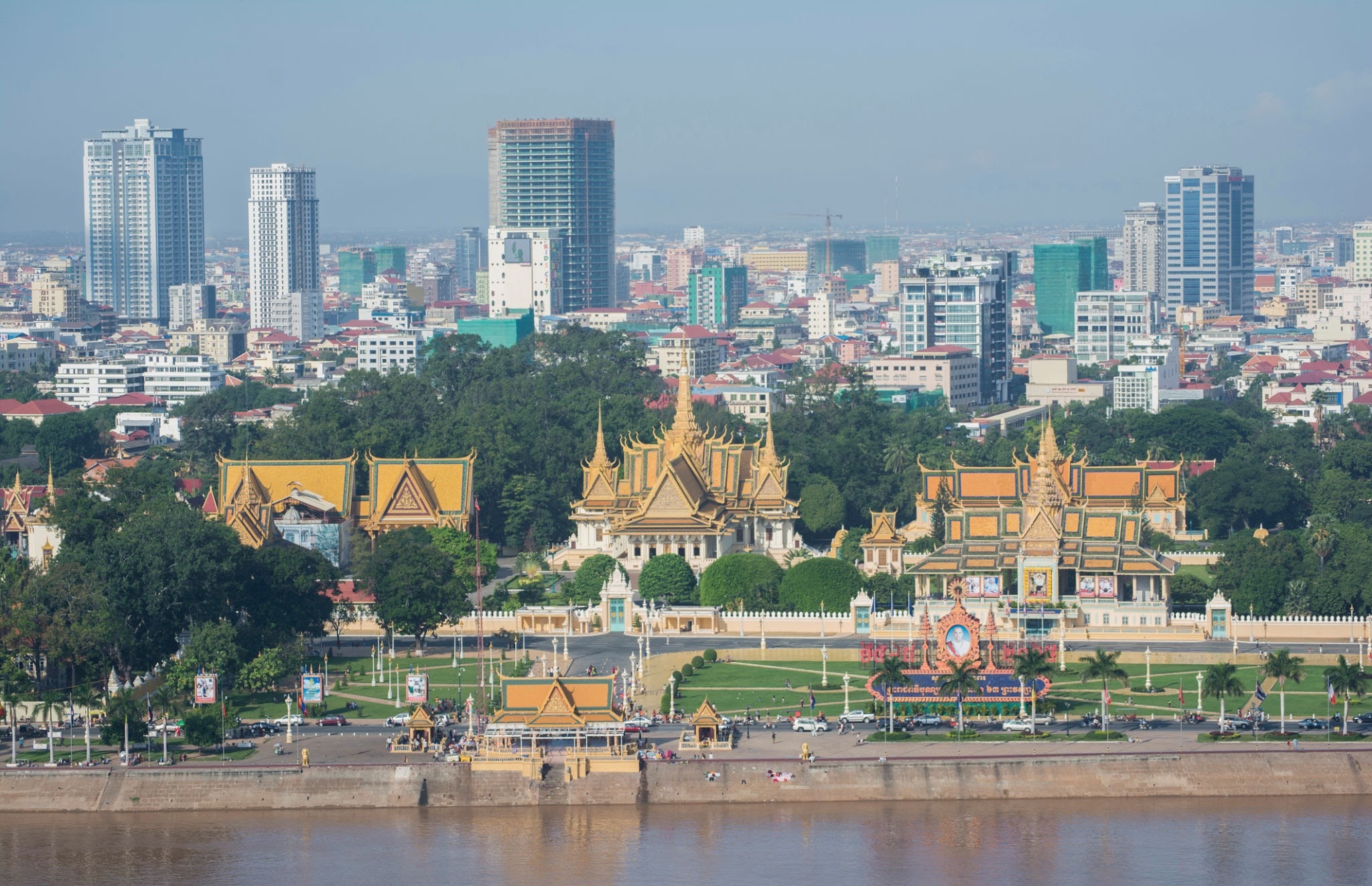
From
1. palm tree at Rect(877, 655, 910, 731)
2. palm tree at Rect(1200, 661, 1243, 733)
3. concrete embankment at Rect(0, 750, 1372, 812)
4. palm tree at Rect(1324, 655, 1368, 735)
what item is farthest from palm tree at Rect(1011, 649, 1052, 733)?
palm tree at Rect(1324, 655, 1368, 735)

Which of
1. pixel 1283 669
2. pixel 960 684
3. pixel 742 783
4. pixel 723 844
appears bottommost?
pixel 723 844

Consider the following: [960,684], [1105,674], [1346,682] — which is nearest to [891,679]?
[960,684]

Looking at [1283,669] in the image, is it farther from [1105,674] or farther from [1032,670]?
[1032,670]

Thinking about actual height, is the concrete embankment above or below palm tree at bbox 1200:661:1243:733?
below

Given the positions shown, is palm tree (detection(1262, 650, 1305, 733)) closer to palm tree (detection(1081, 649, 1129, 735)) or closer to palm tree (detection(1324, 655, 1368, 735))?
palm tree (detection(1324, 655, 1368, 735))

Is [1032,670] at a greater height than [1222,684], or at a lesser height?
greater

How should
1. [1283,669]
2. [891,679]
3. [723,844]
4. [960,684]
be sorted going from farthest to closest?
[891,679] → [1283,669] → [960,684] → [723,844]

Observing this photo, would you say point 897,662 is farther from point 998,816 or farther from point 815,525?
point 815,525
